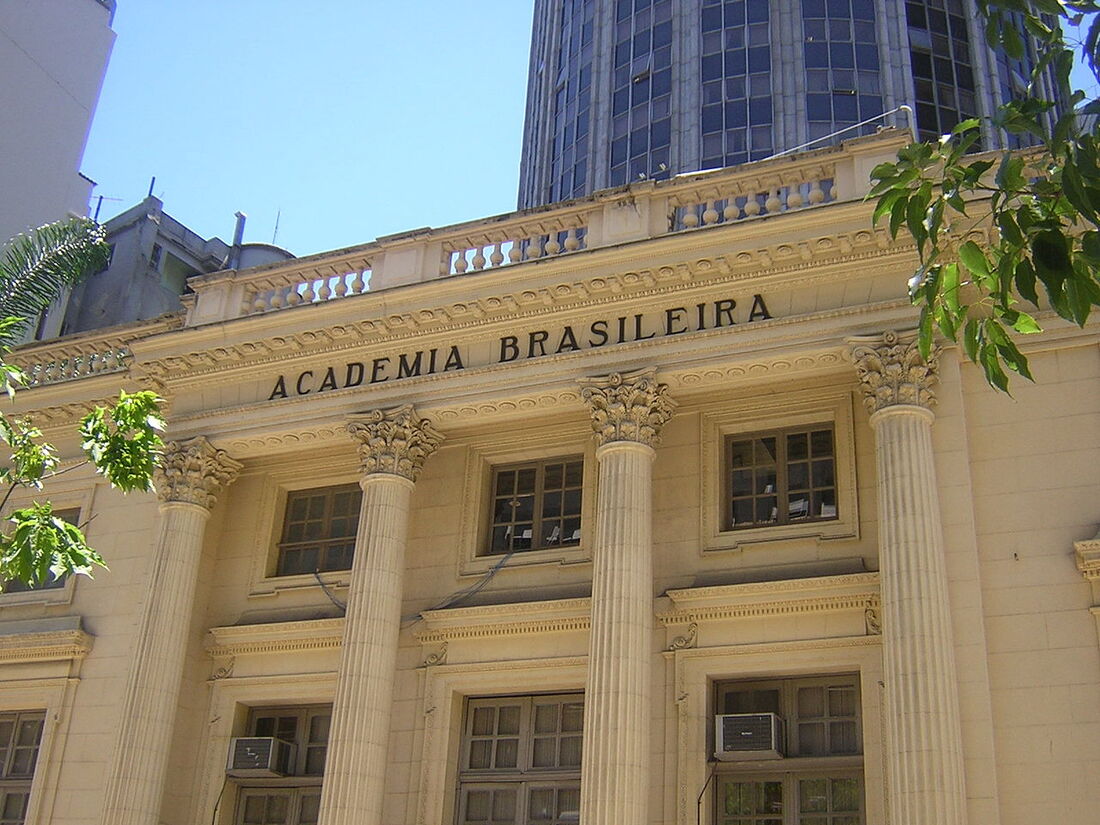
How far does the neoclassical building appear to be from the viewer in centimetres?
1545

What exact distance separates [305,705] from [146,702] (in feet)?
8.13

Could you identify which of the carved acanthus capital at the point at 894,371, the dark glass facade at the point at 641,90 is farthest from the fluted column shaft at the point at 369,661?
the dark glass facade at the point at 641,90

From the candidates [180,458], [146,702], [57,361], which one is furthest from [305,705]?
[57,361]

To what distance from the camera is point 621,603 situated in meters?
16.5

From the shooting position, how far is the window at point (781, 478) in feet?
59.4

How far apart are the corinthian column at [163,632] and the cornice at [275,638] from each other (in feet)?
2.45

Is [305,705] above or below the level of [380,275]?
below

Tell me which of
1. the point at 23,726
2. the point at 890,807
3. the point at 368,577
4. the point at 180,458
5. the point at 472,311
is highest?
the point at 472,311

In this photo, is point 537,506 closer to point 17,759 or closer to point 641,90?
point 17,759

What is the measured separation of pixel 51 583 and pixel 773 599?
1260cm

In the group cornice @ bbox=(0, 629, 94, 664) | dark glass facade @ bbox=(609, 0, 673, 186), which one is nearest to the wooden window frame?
cornice @ bbox=(0, 629, 94, 664)

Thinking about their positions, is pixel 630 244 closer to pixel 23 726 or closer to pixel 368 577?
pixel 368 577

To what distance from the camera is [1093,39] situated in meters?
5.34

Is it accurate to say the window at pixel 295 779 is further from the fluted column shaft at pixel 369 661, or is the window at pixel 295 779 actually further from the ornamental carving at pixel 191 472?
the ornamental carving at pixel 191 472
